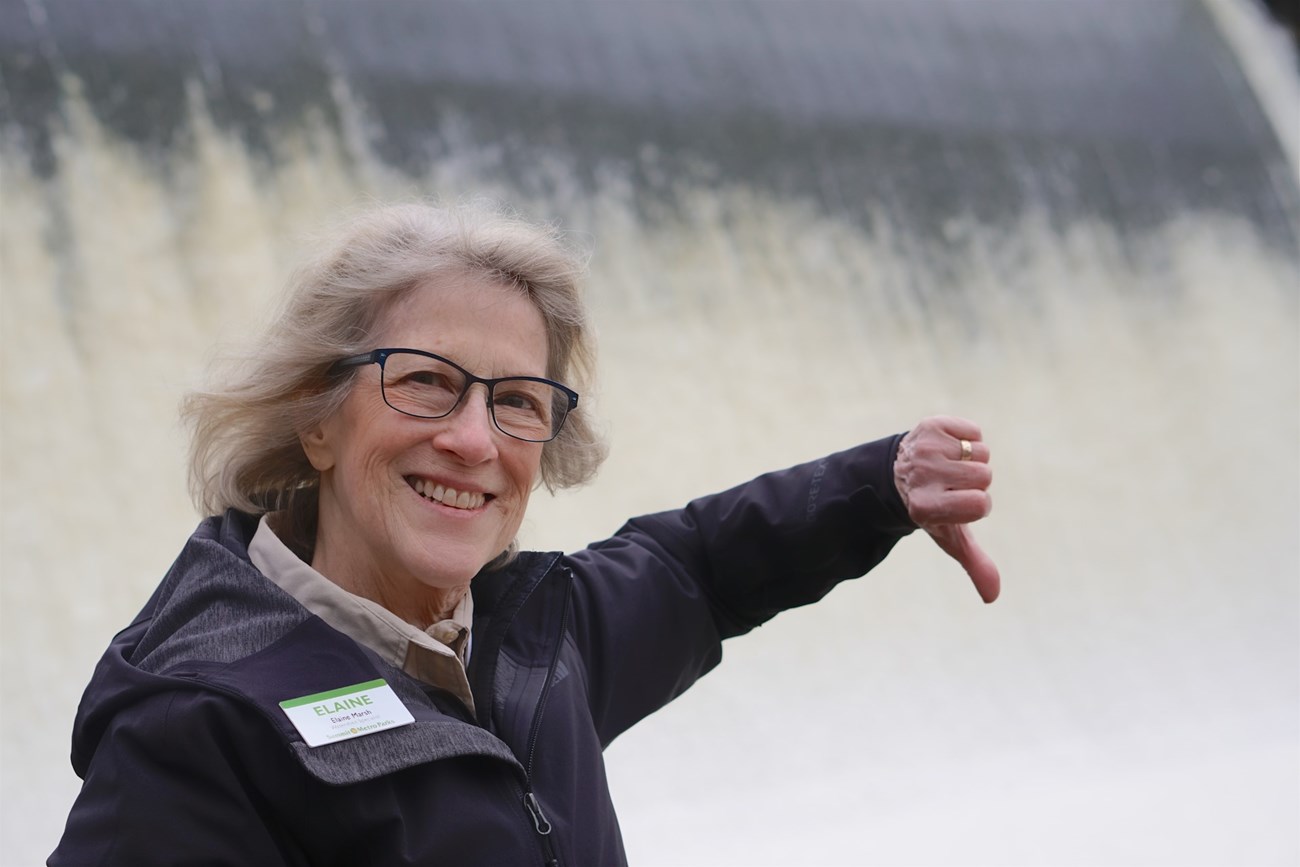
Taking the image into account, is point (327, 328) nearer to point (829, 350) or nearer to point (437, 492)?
point (437, 492)

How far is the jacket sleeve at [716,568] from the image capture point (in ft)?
4.09

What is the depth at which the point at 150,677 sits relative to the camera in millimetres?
861

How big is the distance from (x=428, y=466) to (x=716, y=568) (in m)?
0.37

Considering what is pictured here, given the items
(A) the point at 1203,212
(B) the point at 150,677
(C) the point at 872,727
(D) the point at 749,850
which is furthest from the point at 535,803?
(A) the point at 1203,212

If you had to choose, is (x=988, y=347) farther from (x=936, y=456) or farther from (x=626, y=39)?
(x=936, y=456)

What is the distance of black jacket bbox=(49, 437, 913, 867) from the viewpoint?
2.73 ft

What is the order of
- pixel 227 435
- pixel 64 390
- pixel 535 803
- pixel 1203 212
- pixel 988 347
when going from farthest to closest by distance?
1. pixel 1203 212
2. pixel 988 347
3. pixel 64 390
4. pixel 227 435
5. pixel 535 803

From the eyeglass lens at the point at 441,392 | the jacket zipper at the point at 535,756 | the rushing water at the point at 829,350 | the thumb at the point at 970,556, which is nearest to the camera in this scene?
the jacket zipper at the point at 535,756

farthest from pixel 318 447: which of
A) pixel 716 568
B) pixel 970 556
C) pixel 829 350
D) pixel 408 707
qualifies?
pixel 829 350

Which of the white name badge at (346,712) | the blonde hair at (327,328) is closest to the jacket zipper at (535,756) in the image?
the white name badge at (346,712)

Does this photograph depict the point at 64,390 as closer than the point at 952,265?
Yes

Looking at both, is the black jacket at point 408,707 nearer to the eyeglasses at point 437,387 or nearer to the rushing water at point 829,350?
the eyeglasses at point 437,387

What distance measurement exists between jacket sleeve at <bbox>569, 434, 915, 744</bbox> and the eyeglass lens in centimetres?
22

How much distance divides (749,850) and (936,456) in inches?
84.2
